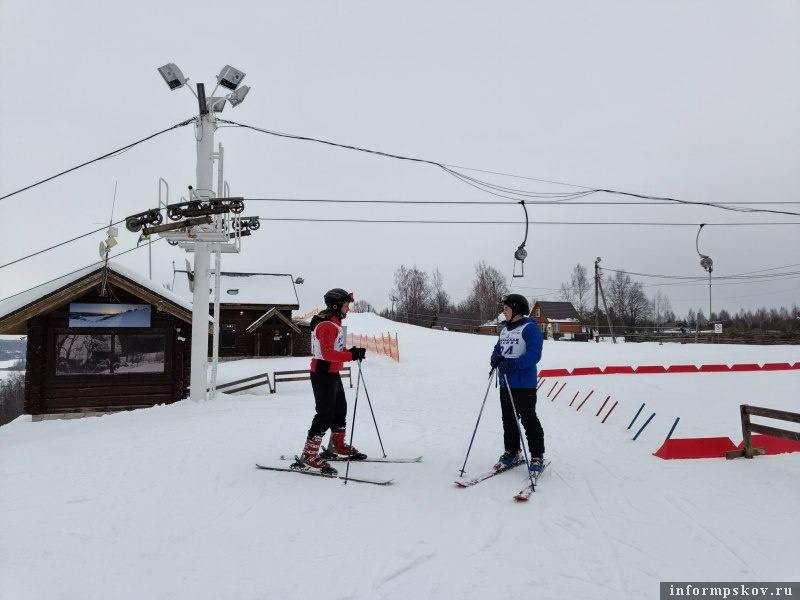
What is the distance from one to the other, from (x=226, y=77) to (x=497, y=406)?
10.7 m

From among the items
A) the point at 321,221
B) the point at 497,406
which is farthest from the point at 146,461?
the point at 321,221

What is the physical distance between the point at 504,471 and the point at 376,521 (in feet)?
6.78

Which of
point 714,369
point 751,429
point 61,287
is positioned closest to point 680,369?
point 714,369

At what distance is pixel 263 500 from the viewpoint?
4668 millimetres

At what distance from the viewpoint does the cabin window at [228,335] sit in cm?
2987

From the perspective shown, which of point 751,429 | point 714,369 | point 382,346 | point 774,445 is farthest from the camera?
point 382,346

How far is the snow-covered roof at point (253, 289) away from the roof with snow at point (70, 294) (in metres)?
16.6

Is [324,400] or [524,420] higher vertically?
[324,400]

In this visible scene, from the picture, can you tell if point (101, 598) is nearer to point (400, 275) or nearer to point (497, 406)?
point (497, 406)

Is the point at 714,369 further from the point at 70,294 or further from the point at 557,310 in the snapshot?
the point at 557,310

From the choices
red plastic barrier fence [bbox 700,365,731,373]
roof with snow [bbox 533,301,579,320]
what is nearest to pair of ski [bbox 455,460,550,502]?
red plastic barrier fence [bbox 700,365,731,373]

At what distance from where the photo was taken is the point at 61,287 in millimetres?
12500

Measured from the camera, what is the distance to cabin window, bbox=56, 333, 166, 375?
1333 centimetres

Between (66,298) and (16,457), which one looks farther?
(66,298)
